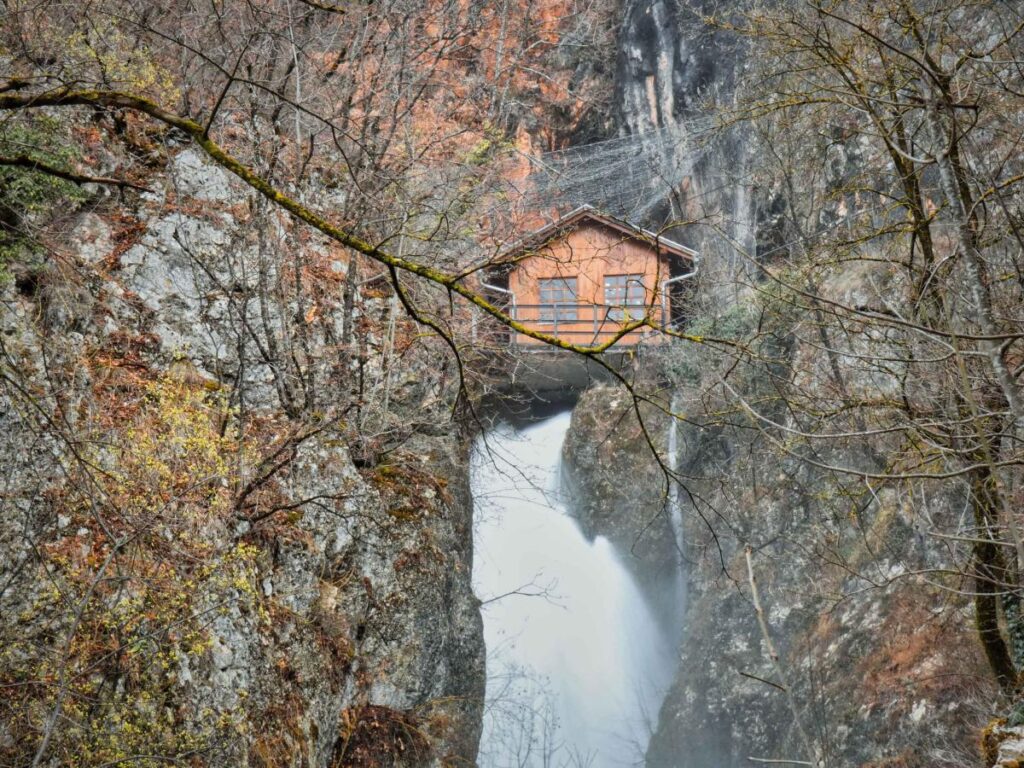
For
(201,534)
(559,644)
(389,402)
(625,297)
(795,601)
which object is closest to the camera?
(625,297)

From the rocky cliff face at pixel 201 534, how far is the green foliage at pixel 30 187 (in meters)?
0.27

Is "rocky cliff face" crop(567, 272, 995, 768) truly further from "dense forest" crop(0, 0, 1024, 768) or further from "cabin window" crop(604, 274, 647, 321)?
"cabin window" crop(604, 274, 647, 321)

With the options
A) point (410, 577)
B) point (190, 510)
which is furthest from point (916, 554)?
point (190, 510)

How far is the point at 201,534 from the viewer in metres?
5.11

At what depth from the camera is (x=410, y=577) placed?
723 centimetres

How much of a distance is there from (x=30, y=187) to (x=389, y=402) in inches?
150

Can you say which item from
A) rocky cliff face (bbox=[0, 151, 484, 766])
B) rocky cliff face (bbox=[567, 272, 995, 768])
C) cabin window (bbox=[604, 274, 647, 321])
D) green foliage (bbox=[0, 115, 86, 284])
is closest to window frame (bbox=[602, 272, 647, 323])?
cabin window (bbox=[604, 274, 647, 321])

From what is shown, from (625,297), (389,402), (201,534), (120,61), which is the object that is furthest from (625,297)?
(120,61)

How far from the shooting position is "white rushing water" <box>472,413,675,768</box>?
15.2 metres

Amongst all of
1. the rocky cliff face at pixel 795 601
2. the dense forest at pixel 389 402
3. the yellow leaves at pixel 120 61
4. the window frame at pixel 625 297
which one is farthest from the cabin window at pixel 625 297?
the yellow leaves at pixel 120 61

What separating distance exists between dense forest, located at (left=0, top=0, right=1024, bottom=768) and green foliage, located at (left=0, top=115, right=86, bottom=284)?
0.04 metres

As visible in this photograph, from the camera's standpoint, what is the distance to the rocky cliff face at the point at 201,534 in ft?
13.8

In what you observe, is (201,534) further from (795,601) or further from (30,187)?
(795,601)

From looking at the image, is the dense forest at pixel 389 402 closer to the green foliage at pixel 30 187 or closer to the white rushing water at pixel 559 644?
the green foliage at pixel 30 187
